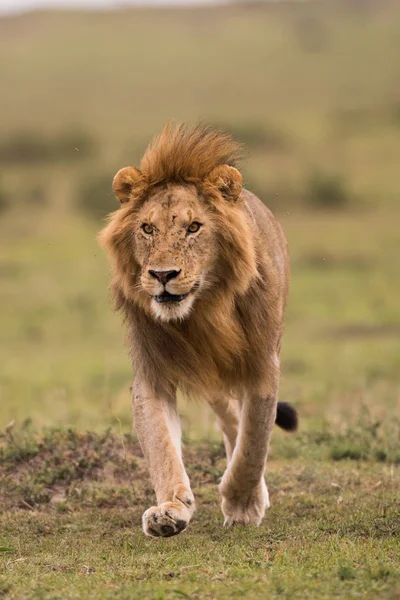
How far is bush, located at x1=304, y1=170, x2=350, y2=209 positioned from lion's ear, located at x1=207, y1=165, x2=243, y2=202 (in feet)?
78.5

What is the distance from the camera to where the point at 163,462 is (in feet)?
17.2

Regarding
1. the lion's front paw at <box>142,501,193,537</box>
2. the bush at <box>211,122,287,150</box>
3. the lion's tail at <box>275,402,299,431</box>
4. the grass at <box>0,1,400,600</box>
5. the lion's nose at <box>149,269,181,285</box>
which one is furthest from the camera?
the bush at <box>211,122,287,150</box>

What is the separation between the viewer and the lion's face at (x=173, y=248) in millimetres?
4965

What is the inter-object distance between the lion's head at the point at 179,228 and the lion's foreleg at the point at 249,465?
1.98ft

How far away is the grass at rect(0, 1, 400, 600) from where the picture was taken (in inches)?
184

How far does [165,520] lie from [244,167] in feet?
6.76

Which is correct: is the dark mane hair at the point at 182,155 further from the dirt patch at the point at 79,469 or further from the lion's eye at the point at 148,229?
the dirt patch at the point at 79,469

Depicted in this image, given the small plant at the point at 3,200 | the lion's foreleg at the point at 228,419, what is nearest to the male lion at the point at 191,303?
the lion's foreleg at the point at 228,419

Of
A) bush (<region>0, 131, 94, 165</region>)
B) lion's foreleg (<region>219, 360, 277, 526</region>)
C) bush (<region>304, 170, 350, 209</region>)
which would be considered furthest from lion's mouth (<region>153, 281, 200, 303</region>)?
bush (<region>0, 131, 94, 165</region>)

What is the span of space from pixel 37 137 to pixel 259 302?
36321 millimetres

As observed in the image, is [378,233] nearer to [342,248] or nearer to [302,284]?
[342,248]

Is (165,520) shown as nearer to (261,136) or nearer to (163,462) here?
(163,462)

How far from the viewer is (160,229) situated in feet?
16.7

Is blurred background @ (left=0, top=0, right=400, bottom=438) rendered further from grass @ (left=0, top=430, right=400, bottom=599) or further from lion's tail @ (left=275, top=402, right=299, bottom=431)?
lion's tail @ (left=275, top=402, right=299, bottom=431)
